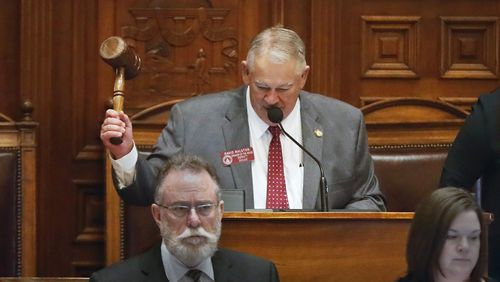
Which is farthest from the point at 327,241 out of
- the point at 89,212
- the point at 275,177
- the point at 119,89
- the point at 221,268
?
the point at 89,212

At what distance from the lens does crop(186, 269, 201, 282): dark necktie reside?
3631mm

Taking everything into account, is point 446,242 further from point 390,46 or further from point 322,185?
point 390,46

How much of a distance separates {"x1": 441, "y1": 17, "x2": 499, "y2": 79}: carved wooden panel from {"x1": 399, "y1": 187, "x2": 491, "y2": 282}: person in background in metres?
2.65

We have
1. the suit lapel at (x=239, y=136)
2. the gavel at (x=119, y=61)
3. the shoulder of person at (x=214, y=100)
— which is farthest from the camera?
the shoulder of person at (x=214, y=100)

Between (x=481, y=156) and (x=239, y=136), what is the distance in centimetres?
90

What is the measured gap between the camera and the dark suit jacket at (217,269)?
3.63 metres

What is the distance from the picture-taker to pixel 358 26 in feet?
18.9

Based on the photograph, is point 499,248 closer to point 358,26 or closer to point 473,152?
point 473,152

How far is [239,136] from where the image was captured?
4.59 m

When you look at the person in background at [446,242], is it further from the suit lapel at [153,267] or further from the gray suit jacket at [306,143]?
the gray suit jacket at [306,143]

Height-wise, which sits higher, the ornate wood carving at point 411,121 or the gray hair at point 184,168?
the ornate wood carving at point 411,121

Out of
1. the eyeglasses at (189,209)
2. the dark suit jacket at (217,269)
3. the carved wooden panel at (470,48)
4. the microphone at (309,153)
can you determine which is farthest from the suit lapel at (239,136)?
the carved wooden panel at (470,48)

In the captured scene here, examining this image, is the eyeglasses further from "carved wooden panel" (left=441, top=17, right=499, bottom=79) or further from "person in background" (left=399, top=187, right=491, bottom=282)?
"carved wooden panel" (left=441, top=17, right=499, bottom=79)

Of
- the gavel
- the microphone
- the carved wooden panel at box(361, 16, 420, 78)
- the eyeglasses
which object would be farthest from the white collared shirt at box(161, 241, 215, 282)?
the carved wooden panel at box(361, 16, 420, 78)
